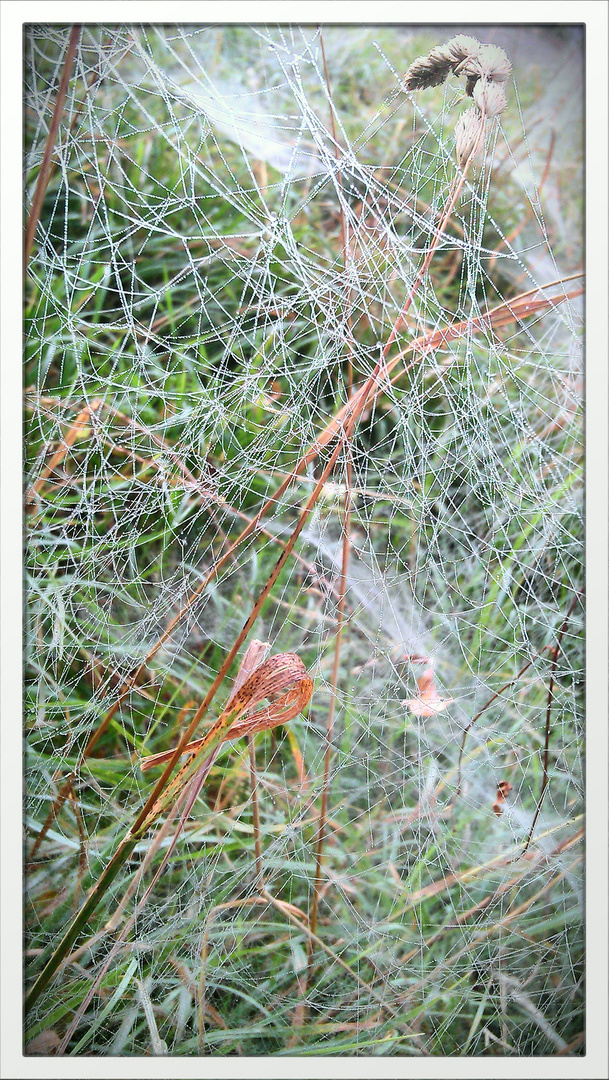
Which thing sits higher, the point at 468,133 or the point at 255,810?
the point at 468,133

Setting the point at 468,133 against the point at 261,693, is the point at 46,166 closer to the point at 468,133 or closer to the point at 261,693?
the point at 468,133

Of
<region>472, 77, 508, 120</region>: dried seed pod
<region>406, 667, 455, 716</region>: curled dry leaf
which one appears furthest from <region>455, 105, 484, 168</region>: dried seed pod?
<region>406, 667, 455, 716</region>: curled dry leaf

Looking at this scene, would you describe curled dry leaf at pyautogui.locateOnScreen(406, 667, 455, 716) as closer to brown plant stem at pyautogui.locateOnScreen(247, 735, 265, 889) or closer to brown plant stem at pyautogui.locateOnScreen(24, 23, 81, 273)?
brown plant stem at pyautogui.locateOnScreen(247, 735, 265, 889)

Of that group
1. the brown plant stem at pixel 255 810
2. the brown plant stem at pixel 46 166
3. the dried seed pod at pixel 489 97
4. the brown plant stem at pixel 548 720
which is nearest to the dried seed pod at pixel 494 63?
the dried seed pod at pixel 489 97

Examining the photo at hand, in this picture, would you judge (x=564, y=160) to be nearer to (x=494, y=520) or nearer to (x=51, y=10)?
(x=494, y=520)

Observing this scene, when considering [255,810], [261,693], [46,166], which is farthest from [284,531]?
[46,166]

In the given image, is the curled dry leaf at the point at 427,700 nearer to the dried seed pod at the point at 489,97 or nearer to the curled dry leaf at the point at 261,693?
the curled dry leaf at the point at 261,693

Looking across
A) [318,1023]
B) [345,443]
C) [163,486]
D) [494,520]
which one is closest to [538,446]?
[494,520]
